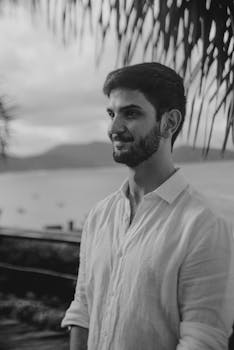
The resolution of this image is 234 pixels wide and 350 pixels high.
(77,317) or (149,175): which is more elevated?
(149,175)

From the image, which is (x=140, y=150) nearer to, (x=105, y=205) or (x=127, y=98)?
(x=127, y=98)

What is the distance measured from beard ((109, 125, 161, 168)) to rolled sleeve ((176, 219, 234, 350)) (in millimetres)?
171

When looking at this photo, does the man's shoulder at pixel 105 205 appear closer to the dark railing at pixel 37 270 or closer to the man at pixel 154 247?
the man at pixel 154 247

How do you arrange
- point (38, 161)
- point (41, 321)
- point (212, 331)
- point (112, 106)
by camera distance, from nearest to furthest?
point (212, 331) → point (112, 106) → point (41, 321) → point (38, 161)

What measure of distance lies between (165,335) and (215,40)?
1.09m

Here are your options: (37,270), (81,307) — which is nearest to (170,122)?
(81,307)

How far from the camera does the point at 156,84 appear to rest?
1131 mm

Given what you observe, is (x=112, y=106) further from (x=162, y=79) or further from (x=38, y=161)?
(x=38, y=161)

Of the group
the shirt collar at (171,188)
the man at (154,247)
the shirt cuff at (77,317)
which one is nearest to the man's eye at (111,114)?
the man at (154,247)

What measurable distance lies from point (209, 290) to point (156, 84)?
14.2 inches

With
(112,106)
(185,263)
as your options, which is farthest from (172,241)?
(112,106)

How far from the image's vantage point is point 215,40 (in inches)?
75.6

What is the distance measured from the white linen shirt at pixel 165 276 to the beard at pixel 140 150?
2.7 inches

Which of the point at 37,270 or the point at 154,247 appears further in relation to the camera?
the point at 37,270
